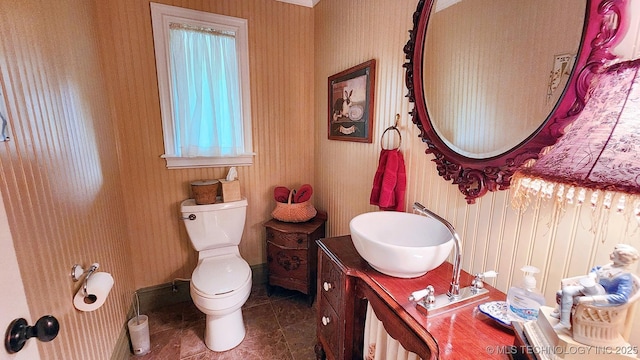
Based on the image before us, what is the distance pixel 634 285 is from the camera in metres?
0.52

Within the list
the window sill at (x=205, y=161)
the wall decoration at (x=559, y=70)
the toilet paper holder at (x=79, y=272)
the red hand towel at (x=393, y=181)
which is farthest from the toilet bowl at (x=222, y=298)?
the wall decoration at (x=559, y=70)

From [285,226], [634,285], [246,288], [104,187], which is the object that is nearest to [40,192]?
[104,187]

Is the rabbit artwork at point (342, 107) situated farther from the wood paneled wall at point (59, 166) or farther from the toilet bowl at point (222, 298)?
→ the wood paneled wall at point (59, 166)

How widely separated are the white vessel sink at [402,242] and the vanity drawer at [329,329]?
1.37 ft

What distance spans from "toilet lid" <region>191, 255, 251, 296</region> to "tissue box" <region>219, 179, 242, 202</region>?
17.2 inches

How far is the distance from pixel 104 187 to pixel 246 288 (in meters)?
1.02

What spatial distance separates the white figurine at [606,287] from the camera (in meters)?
0.52

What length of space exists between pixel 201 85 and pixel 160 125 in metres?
0.41

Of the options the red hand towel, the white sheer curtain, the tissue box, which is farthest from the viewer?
the tissue box

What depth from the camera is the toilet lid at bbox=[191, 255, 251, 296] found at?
163cm

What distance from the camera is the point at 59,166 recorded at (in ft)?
3.49

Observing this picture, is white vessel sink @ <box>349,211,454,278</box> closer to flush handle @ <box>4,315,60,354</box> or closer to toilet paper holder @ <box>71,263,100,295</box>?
flush handle @ <box>4,315,60,354</box>

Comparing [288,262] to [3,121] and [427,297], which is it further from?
[3,121]

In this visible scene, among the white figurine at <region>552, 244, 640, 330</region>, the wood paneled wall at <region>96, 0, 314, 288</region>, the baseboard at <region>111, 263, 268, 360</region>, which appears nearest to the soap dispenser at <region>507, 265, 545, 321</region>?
the white figurine at <region>552, 244, 640, 330</region>
